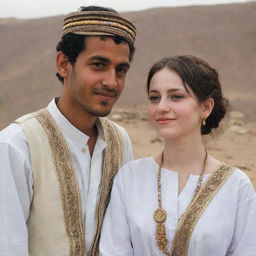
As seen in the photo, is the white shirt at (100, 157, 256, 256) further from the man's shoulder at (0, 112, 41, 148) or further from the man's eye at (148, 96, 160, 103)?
the man's shoulder at (0, 112, 41, 148)

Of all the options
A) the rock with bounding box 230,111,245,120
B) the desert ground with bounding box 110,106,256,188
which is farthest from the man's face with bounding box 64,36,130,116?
the rock with bounding box 230,111,245,120

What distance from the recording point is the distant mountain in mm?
21688

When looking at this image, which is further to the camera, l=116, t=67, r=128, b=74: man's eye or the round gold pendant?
l=116, t=67, r=128, b=74: man's eye

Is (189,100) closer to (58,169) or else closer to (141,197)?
(141,197)

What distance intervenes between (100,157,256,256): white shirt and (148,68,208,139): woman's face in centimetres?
25

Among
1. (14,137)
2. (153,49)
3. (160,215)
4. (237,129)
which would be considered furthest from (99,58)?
(153,49)

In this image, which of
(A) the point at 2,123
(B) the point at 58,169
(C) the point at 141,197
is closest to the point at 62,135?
(B) the point at 58,169

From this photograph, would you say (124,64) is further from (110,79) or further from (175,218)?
(175,218)

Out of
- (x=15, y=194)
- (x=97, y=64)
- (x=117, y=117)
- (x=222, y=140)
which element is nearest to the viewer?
(x=15, y=194)

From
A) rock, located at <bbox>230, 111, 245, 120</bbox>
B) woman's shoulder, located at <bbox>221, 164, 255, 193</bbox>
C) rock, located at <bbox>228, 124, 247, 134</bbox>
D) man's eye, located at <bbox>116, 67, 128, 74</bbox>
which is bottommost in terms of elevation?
woman's shoulder, located at <bbox>221, 164, 255, 193</bbox>

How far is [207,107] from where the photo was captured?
2.54m

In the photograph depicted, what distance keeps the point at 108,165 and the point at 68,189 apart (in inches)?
12.3

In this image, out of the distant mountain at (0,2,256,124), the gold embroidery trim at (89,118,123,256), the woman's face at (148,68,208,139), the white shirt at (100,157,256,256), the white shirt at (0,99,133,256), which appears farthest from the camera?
the distant mountain at (0,2,256,124)

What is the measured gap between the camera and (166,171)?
251 cm
